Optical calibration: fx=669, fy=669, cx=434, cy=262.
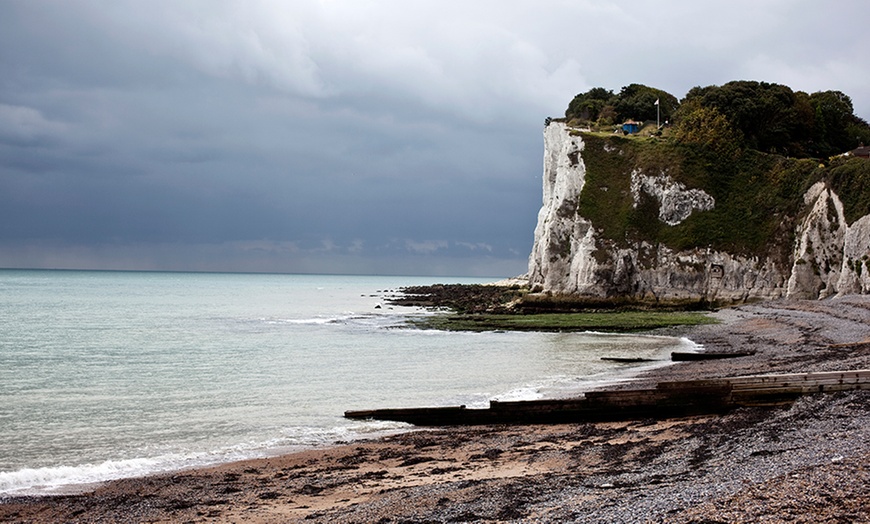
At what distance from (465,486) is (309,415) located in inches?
391

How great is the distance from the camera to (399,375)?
27547 millimetres

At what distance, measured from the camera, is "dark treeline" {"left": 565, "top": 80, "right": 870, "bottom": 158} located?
84312mm

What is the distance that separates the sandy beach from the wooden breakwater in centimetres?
37

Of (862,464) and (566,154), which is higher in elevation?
(566,154)

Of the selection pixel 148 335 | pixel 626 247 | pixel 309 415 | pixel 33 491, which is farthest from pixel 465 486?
pixel 626 247

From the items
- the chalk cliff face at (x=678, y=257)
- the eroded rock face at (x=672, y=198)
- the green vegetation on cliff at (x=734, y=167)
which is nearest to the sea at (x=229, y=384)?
the chalk cliff face at (x=678, y=257)

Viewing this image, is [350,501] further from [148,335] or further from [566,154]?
[566,154]

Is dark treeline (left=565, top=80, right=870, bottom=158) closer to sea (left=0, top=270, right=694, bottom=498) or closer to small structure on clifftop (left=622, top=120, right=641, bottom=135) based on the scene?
small structure on clifftop (left=622, top=120, right=641, bottom=135)

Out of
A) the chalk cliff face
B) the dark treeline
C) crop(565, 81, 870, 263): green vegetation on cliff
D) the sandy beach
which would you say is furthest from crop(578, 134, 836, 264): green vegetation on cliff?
the sandy beach

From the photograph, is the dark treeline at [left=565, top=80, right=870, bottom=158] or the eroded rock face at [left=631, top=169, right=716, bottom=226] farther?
the dark treeline at [left=565, top=80, right=870, bottom=158]

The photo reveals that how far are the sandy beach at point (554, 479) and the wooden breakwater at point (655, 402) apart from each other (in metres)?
0.37

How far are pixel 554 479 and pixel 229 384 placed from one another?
17552 mm

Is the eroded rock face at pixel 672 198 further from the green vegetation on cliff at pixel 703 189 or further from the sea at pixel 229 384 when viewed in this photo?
the sea at pixel 229 384

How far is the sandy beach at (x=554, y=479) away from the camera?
765cm
